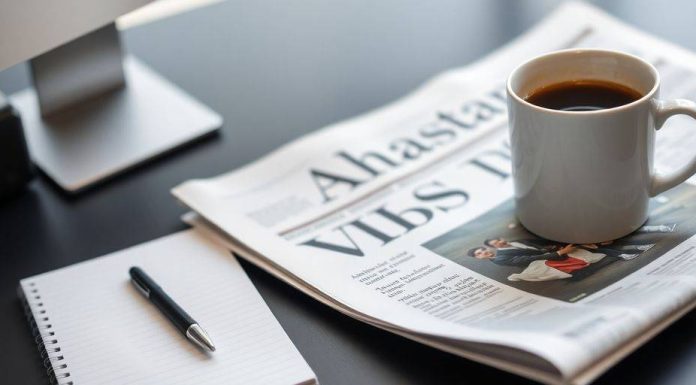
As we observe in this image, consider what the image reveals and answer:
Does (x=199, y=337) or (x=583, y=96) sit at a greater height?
(x=583, y=96)

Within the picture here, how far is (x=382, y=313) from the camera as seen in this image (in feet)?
2.26

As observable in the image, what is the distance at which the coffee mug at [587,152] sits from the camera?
67 cm

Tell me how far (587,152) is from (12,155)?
506mm

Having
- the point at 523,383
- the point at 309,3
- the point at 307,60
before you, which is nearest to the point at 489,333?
the point at 523,383

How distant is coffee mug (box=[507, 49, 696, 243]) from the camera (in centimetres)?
67

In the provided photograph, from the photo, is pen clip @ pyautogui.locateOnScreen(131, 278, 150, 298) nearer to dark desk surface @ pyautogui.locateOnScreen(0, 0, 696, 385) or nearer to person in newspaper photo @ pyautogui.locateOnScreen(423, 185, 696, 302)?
dark desk surface @ pyautogui.locateOnScreen(0, 0, 696, 385)

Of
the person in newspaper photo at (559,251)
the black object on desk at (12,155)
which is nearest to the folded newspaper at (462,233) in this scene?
the person in newspaper photo at (559,251)

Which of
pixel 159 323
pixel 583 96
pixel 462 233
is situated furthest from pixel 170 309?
pixel 583 96

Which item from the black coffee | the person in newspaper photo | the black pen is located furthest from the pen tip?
the black coffee

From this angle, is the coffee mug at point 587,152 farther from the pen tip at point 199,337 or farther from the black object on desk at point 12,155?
the black object on desk at point 12,155

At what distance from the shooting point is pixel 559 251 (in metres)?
0.72

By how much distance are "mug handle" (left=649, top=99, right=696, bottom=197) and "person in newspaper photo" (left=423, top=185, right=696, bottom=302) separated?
30 mm

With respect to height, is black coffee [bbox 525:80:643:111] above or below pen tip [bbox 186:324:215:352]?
above

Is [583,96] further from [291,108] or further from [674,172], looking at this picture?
[291,108]
